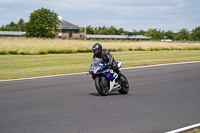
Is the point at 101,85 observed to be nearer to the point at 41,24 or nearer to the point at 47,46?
the point at 47,46

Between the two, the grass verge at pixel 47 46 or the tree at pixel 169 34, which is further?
the tree at pixel 169 34

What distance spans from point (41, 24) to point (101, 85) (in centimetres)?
5806

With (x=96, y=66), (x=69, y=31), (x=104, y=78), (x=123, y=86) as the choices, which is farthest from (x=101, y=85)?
(x=69, y=31)

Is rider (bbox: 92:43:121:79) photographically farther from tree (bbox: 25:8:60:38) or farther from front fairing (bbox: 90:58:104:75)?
tree (bbox: 25:8:60:38)

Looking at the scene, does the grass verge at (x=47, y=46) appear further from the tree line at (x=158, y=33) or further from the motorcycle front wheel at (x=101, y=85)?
the tree line at (x=158, y=33)

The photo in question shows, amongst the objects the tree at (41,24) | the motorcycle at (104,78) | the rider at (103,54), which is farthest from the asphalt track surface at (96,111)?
the tree at (41,24)

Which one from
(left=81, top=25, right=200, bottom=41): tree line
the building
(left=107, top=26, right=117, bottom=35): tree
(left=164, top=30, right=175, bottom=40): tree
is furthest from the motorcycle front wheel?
(left=164, top=30, right=175, bottom=40): tree

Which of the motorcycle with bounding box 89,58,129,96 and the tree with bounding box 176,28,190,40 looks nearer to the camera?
the motorcycle with bounding box 89,58,129,96

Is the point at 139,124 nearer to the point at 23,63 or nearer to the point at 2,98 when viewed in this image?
the point at 2,98

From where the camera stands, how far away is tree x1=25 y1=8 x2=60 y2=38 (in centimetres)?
6514

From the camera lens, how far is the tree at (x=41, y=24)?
65.1 metres

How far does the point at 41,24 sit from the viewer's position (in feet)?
211

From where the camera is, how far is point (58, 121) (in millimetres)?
5605

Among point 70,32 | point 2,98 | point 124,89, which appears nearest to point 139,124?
point 124,89
